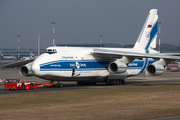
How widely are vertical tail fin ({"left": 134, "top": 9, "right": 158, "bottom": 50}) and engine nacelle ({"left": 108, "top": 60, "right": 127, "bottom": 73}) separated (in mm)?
7956

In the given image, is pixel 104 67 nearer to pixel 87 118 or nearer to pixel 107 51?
pixel 107 51

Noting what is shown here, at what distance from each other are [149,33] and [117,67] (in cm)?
1107

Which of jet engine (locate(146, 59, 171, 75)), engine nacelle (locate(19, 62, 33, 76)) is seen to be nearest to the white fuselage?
engine nacelle (locate(19, 62, 33, 76))

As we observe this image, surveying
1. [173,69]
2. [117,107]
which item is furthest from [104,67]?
[173,69]

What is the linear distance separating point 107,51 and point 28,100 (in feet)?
48.5

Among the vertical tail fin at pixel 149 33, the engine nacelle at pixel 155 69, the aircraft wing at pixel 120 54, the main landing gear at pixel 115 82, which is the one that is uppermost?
the vertical tail fin at pixel 149 33

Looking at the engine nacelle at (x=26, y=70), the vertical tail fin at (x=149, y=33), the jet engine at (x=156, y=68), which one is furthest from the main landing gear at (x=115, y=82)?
the engine nacelle at (x=26, y=70)

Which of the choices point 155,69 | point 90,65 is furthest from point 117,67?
point 155,69

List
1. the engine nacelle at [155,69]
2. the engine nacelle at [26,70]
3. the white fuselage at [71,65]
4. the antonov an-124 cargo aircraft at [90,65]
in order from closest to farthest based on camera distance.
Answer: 1. the white fuselage at [71,65]
2. the antonov an-124 cargo aircraft at [90,65]
3. the engine nacelle at [155,69]
4. the engine nacelle at [26,70]

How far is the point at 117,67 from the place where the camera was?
34.8 meters

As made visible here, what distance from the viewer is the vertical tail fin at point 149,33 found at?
4266cm

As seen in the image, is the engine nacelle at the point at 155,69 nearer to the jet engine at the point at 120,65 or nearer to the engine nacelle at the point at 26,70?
the jet engine at the point at 120,65

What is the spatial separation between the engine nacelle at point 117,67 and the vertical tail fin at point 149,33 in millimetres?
7956

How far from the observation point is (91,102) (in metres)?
22.3
